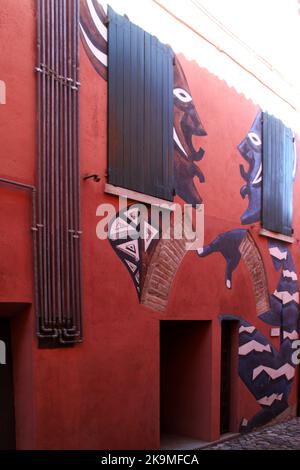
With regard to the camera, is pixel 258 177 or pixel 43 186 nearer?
pixel 43 186

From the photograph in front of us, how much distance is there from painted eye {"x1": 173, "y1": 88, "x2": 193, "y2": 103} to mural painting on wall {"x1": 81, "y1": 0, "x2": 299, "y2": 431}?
0.6 inches

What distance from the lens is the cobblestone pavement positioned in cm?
862

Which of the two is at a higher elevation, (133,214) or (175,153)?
(175,153)

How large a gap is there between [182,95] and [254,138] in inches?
89.9

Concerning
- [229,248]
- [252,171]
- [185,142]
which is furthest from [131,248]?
[252,171]

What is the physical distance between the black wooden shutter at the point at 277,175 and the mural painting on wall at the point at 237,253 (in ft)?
0.74

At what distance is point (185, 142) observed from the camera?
8258 mm

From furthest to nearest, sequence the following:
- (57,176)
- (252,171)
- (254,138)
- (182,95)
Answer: (254,138) → (252,171) → (182,95) → (57,176)

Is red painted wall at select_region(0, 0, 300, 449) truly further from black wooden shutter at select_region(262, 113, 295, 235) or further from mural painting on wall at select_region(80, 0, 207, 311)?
black wooden shutter at select_region(262, 113, 295, 235)

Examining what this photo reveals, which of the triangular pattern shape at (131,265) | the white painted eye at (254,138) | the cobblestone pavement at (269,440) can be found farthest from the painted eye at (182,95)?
the cobblestone pavement at (269,440)

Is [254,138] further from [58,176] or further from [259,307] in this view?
[58,176]

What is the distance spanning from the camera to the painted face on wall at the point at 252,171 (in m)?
9.63

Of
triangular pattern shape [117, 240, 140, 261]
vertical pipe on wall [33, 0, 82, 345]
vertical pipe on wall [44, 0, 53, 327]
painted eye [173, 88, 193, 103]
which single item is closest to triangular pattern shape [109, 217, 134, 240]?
triangular pattern shape [117, 240, 140, 261]

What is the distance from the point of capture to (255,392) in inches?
384
